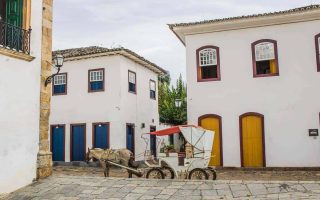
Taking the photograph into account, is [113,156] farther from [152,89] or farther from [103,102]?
[152,89]

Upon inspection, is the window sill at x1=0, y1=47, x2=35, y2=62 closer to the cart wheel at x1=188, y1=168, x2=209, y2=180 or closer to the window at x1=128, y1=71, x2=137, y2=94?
the cart wheel at x1=188, y1=168, x2=209, y2=180

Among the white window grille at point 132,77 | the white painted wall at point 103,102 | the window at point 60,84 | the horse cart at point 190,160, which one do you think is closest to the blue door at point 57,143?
the white painted wall at point 103,102

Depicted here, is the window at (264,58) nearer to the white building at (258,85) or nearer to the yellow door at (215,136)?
the white building at (258,85)

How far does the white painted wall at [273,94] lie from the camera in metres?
16.1

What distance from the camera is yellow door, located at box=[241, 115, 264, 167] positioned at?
54.5ft

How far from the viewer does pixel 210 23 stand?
56.6 ft

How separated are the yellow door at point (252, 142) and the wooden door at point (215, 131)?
1.04 meters

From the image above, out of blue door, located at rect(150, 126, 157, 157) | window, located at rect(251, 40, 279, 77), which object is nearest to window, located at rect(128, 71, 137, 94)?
blue door, located at rect(150, 126, 157, 157)

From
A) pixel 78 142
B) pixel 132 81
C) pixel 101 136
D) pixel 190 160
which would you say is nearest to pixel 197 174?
pixel 190 160

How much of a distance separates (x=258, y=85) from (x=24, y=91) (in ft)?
33.6

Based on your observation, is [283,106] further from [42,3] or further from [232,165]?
[42,3]

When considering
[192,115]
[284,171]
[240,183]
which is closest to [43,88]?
[240,183]

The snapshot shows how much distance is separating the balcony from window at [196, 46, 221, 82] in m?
8.71

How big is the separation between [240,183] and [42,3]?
849 cm
